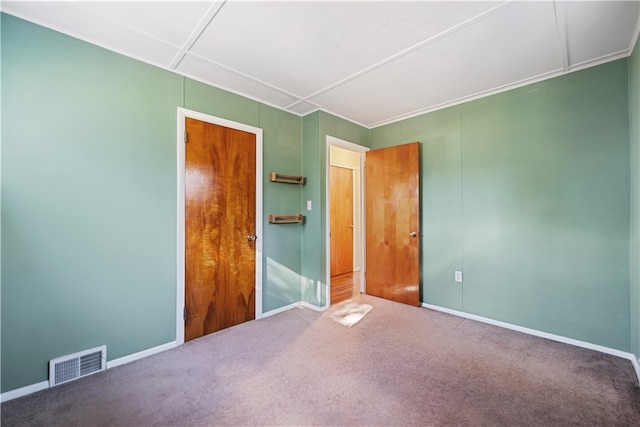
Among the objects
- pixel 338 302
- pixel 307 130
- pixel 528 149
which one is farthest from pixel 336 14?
pixel 338 302

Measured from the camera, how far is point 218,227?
2686 mm

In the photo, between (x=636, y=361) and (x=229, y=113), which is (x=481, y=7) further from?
(x=636, y=361)

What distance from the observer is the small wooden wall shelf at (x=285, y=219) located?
10.2 ft

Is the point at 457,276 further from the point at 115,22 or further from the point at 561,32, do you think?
the point at 115,22

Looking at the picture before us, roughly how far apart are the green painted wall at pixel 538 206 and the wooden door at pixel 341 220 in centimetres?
200

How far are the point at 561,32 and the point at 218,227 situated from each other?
10.4 feet

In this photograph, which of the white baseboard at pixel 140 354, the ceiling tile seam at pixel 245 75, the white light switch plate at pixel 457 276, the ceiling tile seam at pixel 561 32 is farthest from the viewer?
the white light switch plate at pixel 457 276

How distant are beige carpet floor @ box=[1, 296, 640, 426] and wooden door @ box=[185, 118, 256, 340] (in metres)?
0.29

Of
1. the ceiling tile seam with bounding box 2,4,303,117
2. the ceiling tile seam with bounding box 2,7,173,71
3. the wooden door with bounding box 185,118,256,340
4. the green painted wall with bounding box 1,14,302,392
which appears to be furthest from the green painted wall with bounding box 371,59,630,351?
the ceiling tile seam with bounding box 2,7,173,71

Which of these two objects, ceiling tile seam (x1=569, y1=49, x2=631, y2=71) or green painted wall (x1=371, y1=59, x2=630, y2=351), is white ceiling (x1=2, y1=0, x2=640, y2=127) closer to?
ceiling tile seam (x1=569, y1=49, x2=631, y2=71)

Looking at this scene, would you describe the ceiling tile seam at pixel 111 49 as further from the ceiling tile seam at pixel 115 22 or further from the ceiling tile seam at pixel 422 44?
the ceiling tile seam at pixel 422 44

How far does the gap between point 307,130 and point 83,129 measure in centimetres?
220

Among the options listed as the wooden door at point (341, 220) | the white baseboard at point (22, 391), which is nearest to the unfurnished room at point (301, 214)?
the white baseboard at point (22, 391)

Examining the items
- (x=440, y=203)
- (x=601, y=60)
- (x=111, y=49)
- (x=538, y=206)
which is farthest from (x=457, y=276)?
(x=111, y=49)
